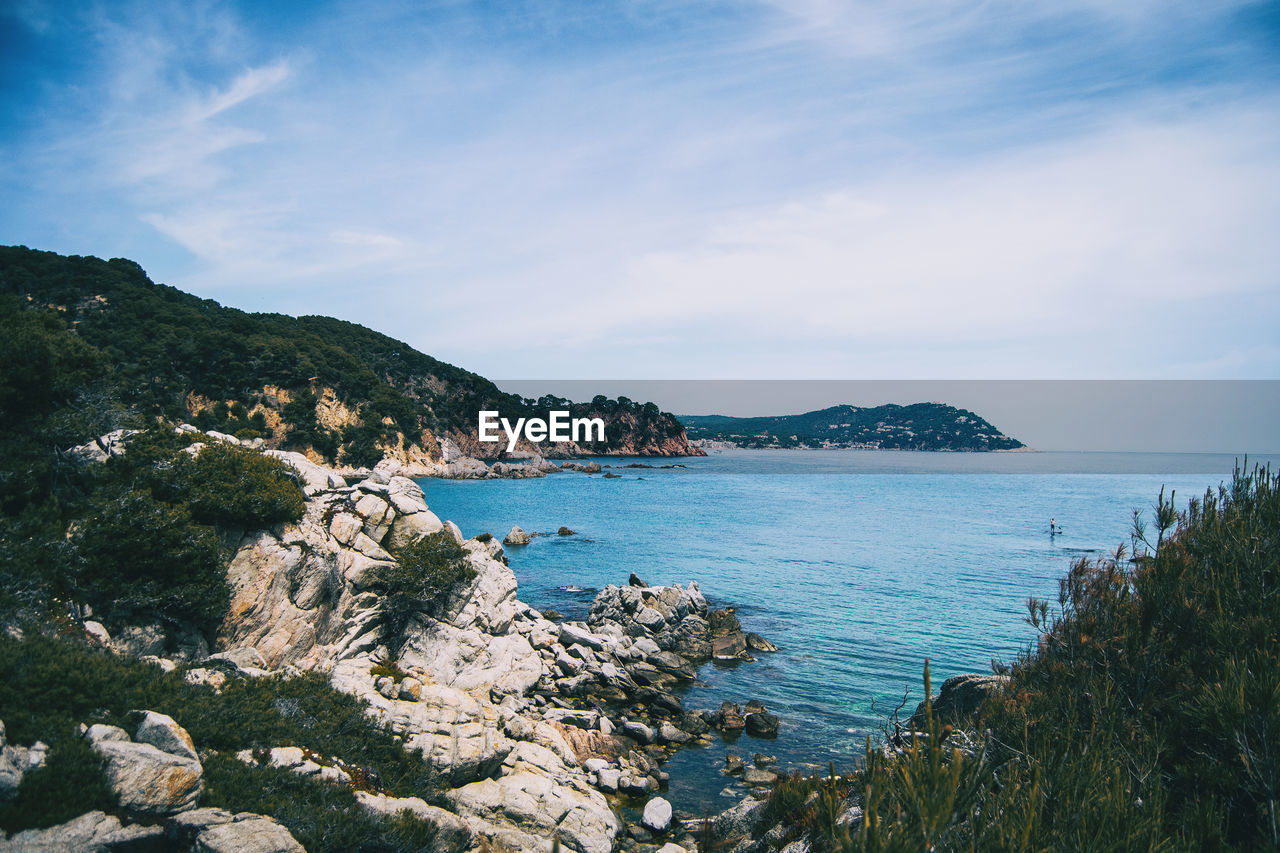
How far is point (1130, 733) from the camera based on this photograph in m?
8.91

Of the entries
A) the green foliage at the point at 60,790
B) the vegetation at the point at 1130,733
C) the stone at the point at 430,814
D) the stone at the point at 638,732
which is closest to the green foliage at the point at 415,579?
the stone at the point at 638,732

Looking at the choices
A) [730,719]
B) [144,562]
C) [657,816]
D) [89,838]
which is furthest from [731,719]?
[144,562]

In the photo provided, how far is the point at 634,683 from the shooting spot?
2347 centimetres

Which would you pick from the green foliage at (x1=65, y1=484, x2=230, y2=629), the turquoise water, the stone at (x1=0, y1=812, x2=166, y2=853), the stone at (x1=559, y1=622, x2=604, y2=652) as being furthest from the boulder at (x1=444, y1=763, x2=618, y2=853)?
the stone at (x1=559, y1=622, x2=604, y2=652)

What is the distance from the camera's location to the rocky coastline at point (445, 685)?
9250mm

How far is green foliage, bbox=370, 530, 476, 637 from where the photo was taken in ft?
69.7

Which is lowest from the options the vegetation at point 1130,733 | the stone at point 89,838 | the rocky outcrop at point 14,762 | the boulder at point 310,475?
the stone at point 89,838

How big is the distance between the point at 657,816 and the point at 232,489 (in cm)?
1521

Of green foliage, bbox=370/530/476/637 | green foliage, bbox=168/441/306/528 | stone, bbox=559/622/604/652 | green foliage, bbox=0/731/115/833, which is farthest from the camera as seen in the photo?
stone, bbox=559/622/604/652

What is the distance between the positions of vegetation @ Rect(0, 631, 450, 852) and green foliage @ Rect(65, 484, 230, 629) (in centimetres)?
342

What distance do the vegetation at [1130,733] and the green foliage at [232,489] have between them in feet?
54.0

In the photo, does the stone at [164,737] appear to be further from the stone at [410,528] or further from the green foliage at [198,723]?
the stone at [410,528]

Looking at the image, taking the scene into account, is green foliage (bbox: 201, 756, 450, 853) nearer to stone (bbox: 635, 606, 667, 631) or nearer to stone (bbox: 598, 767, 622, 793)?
stone (bbox: 598, 767, 622, 793)

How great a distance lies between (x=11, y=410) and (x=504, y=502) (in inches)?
2687
